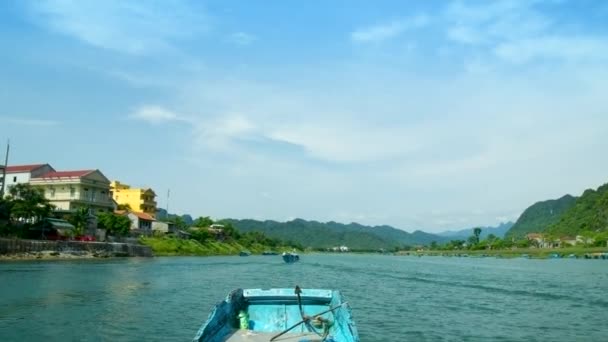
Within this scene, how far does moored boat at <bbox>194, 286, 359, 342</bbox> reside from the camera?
1466 centimetres

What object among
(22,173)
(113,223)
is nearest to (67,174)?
(22,173)

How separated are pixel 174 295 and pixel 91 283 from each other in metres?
8.82

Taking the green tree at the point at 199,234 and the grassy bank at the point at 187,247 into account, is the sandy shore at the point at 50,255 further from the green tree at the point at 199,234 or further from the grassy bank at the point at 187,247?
the green tree at the point at 199,234

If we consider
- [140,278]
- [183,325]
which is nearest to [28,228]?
[140,278]

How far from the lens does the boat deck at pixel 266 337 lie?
14.5 meters

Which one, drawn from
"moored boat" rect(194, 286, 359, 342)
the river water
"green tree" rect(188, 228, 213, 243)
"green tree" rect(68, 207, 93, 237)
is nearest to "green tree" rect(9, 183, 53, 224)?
"green tree" rect(68, 207, 93, 237)

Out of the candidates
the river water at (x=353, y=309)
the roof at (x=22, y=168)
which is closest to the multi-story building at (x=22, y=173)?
the roof at (x=22, y=168)

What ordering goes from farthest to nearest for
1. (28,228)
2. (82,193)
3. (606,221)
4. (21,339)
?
(606,221)
(82,193)
(28,228)
(21,339)

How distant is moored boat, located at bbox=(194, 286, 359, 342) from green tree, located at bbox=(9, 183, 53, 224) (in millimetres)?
57193

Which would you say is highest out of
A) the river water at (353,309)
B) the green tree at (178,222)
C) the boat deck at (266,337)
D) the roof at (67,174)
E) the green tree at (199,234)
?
the roof at (67,174)

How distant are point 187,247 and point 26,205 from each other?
4617 cm

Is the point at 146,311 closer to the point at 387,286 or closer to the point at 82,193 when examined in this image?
the point at 387,286

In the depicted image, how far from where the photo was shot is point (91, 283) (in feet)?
128

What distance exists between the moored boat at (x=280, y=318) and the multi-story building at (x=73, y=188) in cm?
7914
